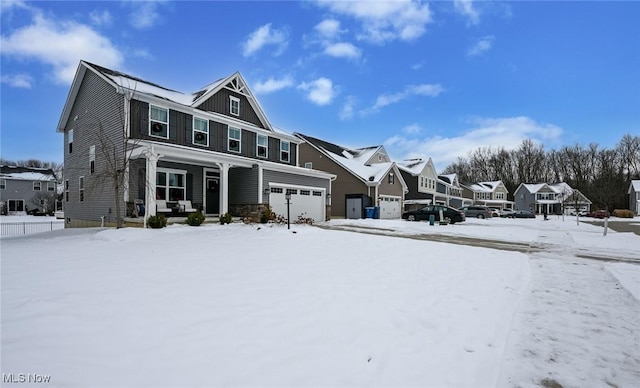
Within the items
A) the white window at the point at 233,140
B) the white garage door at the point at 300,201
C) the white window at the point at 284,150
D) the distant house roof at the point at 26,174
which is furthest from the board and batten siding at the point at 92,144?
the distant house roof at the point at 26,174

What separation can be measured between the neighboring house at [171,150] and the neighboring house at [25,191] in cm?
3027

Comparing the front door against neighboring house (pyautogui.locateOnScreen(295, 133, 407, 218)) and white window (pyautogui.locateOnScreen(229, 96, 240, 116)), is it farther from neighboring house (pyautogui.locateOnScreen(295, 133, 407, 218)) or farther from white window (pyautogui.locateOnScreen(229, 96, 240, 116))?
neighboring house (pyautogui.locateOnScreen(295, 133, 407, 218))

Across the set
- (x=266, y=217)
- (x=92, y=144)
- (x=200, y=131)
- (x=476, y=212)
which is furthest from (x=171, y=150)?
(x=476, y=212)

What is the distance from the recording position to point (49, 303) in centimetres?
403

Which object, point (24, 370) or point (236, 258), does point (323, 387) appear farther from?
point (236, 258)

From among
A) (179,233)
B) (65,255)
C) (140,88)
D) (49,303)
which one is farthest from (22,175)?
(49,303)

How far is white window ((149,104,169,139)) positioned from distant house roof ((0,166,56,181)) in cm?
4016

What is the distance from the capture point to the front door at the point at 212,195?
1747 centimetres

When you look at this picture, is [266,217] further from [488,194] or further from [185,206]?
[488,194]

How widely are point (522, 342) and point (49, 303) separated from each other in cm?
580

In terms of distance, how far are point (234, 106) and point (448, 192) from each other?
37.7m

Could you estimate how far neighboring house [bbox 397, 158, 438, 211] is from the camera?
38.1 m

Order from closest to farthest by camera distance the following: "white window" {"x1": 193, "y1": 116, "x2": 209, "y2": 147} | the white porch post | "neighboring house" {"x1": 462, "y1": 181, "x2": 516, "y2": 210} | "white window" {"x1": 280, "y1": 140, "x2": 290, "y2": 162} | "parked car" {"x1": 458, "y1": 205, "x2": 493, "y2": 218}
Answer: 1. the white porch post
2. "white window" {"x1": 193, "y1": 116, "x2": 209, "y2": 147}
3. "white window" {"x1": 280, "y1": 140, "x2": 290, "y2": 162}
4. "parked car" {"x1": 458, "y1": 205, "x2": 493, "y2": 218}
5. "neighboring house" {"x1": 462, "y1": 181, "x2": 516, "y2": 210}

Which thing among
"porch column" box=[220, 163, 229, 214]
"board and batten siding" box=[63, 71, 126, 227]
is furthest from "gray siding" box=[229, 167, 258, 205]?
"board and batten siding" box=[63, 71, 126, 227]
